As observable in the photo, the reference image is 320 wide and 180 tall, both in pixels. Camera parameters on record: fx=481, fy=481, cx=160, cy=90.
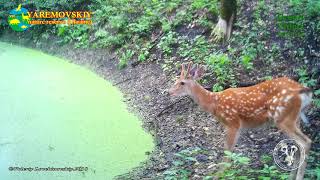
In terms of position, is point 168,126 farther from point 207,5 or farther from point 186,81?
point 207,5

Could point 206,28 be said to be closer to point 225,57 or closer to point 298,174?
point 225,57

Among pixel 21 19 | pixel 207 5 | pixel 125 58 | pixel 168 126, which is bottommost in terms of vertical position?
pixel 168 126

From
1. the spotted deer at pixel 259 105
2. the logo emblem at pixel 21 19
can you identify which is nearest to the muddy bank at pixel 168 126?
the spotted deer at pixel 259 105

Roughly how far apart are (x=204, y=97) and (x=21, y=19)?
1090cm

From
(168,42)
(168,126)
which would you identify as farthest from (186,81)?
(168,42)

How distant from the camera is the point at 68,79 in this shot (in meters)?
10.7

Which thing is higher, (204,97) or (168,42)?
(168,42)

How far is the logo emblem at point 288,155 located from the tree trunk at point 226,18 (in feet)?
12.6

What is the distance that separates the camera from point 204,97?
A: 614cm

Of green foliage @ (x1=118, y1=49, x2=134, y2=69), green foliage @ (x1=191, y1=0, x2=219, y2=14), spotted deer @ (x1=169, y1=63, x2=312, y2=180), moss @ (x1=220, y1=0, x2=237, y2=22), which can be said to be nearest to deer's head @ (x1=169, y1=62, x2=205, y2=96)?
spotted deer @ (x1=169, y1=63, x2=312, y2=180)

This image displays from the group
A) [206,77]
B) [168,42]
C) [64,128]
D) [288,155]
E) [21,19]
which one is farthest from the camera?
[21,19]

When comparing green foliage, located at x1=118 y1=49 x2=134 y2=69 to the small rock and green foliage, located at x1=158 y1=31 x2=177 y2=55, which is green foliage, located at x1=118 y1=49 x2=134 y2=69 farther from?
the small rock

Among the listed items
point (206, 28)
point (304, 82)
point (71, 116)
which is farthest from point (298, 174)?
point (206, 28)

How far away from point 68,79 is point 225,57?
4.01m
